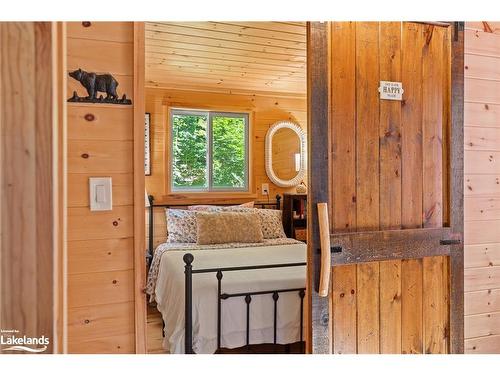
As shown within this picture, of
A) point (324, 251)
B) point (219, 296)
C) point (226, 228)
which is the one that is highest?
point (324, 251)

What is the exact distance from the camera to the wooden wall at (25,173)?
2.88 feet

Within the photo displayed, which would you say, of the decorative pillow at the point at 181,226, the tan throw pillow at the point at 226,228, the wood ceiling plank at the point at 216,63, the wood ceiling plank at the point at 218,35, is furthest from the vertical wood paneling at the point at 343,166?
the decorative pillow at the point at 181,226

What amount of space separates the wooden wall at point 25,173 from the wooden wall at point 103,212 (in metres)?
0.53

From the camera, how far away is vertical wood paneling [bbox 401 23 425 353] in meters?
1.82

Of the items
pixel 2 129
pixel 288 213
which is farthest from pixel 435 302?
pixel 288 213

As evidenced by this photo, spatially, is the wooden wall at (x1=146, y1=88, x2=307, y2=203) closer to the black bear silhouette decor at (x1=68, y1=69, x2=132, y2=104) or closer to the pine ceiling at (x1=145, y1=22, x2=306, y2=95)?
the pine ceiling at (x1=145, y1=22, x2=306, y2=95)

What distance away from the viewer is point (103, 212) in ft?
4.76

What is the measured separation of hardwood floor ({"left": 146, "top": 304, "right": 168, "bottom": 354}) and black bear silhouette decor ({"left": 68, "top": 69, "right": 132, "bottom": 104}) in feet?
6.29

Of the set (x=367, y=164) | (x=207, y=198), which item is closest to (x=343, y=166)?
(x=367, y=164)

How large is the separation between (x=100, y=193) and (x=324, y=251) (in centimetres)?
93

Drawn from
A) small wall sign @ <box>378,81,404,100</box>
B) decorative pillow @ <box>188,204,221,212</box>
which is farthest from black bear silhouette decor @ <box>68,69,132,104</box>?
decorative pillow @ <box>188,204,221,212</box>

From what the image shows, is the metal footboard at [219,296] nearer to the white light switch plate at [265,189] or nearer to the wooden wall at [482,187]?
the wooden wall at [482,187]

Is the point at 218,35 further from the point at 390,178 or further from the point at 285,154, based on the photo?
the point at 285,154
